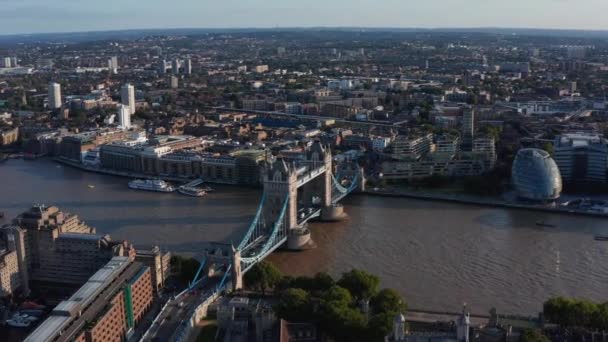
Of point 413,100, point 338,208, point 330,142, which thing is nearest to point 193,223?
point 338,208

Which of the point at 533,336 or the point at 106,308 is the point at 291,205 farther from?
the point at 533,336

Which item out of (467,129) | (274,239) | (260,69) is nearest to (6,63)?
(260,69)

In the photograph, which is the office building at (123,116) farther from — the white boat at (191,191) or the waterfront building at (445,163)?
the waterfront building at (445,163)

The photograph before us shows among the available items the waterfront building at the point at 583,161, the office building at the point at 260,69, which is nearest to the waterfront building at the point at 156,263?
the waterfront building at the point at 583,161

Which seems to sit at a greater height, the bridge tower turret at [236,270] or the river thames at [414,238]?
the bridge tower turret at [236,270]

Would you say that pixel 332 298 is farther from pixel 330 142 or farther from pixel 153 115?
pixel 153 115

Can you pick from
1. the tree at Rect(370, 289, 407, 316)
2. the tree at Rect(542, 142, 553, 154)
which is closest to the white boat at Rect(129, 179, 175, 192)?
the tree at Rect(370, 289, 407, 316)
